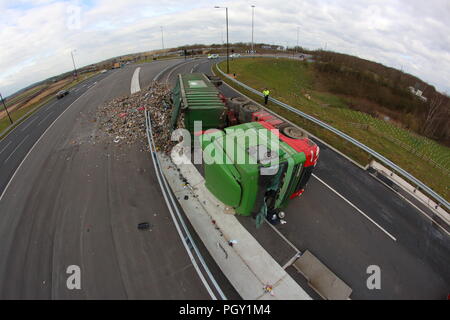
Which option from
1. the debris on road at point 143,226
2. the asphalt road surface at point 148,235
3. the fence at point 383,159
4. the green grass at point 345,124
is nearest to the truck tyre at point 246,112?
the green grass at point 345,124

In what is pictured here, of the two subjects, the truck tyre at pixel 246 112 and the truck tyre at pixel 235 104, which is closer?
the truck tyre at pixel 246 112

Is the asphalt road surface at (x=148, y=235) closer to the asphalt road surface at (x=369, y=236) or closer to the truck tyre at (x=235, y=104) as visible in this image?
the asphalt road surface at (x=369, y=236)

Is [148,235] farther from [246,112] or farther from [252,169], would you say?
[246,112]

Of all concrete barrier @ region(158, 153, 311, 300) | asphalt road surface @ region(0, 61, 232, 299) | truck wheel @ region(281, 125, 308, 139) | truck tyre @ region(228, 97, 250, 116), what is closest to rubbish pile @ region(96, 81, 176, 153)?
asphalt road surface @ region(0, 61, 232, 299)

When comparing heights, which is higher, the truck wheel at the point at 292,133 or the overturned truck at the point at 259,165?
the truck wheel at the point at 292,133

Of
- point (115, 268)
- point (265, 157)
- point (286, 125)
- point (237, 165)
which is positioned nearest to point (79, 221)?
point (115, 268)

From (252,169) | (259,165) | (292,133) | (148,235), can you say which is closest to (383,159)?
(292,133)

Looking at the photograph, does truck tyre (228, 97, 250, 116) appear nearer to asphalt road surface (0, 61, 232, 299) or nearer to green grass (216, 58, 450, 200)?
green grass (216, 58, 450, 200)
